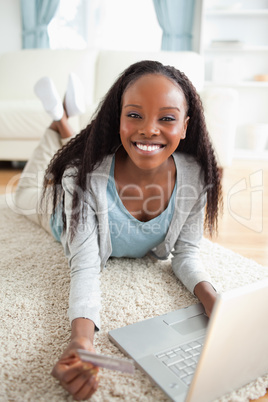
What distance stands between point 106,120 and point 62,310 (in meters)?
0.51

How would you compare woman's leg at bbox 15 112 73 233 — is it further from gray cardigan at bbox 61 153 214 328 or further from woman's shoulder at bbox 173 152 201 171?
woman's shoulder at bbox 173 152 201 171

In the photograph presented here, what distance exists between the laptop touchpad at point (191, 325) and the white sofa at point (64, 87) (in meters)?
1.70

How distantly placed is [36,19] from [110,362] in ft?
12.9

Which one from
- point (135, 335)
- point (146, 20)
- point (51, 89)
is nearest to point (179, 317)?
point (135, 335)

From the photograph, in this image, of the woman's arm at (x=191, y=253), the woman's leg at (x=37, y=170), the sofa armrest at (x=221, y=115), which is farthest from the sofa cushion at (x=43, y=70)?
the woman's arm at (x=191, y=253)

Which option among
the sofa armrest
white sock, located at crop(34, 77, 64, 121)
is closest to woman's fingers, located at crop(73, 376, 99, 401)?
white sock, located at crop(34, 77, 64, 121)

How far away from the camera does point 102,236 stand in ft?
3.56

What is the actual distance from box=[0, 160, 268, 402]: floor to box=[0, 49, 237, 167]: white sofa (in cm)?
21

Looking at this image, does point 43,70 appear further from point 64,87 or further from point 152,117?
point 152,117

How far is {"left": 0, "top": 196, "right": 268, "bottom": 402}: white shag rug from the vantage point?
0.71m

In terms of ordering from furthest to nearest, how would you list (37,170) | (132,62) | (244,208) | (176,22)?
(176,22) → (132,62) → (244,208) → (37,170)

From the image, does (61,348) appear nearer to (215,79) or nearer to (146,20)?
(215,79)

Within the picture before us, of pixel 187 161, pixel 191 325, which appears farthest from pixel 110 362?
pixel 187 161

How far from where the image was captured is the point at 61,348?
83 cm
